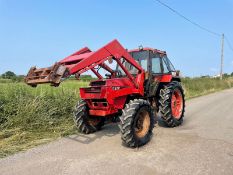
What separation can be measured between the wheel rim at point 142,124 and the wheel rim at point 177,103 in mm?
2054

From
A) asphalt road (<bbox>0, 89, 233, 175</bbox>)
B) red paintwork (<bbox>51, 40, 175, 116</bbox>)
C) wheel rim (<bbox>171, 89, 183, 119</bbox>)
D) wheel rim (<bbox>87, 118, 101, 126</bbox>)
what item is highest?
red paintwork (<bbox>51, 40, 175, 116</bbox>)

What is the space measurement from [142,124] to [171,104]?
170cm

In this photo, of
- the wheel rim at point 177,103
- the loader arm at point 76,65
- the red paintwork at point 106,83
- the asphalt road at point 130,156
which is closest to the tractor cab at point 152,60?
the red paintwork at point 106,83

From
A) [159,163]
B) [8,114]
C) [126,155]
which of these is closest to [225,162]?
[159,163]

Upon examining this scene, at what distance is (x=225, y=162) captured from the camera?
5156 millimetres

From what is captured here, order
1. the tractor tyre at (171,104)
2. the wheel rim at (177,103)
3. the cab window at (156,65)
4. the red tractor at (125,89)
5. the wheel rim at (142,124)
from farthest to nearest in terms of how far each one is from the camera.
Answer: the wheel rim at (177,103) < the cab window at (156,65) < the tractor tyre at (171,104) < the wheel rim at (142,124) < the red tractor at (125,89)

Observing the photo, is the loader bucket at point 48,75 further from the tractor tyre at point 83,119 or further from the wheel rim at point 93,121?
the wheel rim at point 93,121

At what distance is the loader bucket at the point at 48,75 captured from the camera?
5.37 m

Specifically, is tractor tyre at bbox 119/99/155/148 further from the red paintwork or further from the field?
the field

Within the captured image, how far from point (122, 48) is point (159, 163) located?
2.98 meters

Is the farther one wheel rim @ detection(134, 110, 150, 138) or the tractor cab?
the tractor cab

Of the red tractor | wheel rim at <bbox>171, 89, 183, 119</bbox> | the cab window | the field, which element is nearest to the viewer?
the red tractor

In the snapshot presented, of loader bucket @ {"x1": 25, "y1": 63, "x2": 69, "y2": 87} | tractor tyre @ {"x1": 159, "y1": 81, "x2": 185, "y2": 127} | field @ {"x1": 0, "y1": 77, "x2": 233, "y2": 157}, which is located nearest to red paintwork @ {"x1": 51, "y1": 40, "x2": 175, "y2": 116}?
loader bucket @ {"x1": 25, "y1": 63, "x2": 69, "y2": 87}

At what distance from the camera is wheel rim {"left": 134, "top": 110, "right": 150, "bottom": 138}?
656 centimetres
